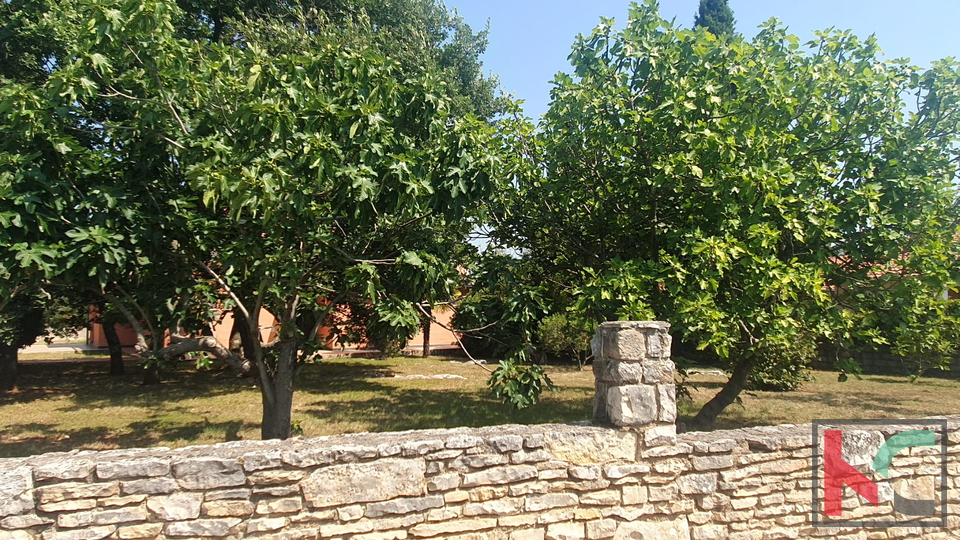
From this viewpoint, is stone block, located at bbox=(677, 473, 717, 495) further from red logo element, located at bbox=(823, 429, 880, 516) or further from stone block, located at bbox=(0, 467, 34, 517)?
stone block, located at bbox=(0, 467, 34, 517)

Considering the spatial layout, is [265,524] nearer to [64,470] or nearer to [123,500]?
[123,500]

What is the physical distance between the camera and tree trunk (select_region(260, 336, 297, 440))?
5.84 meters

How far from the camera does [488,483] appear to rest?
338cm

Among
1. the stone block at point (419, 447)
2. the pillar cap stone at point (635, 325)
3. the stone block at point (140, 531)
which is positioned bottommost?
the stone block at point (140, 531)

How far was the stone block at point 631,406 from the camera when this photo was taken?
3629 millimetres

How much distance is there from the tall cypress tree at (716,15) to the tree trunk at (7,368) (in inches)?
943

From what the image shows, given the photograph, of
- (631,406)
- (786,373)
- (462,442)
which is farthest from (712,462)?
(786,373)

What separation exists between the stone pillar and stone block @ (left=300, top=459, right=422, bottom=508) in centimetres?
128

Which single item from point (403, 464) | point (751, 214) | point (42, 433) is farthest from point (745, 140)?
point (42, 433)

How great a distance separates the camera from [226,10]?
10.8 meters

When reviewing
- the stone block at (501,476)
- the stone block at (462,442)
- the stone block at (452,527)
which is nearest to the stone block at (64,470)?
the stone block at (452,527)

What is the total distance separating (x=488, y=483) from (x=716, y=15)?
24.0m

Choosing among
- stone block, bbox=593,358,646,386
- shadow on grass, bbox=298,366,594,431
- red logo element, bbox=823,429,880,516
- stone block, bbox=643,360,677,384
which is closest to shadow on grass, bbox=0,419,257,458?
shadow on grass, bbox=298,366,594,431

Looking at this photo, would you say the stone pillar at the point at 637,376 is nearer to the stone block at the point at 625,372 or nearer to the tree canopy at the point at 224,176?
the stone block at the point at 625,372
